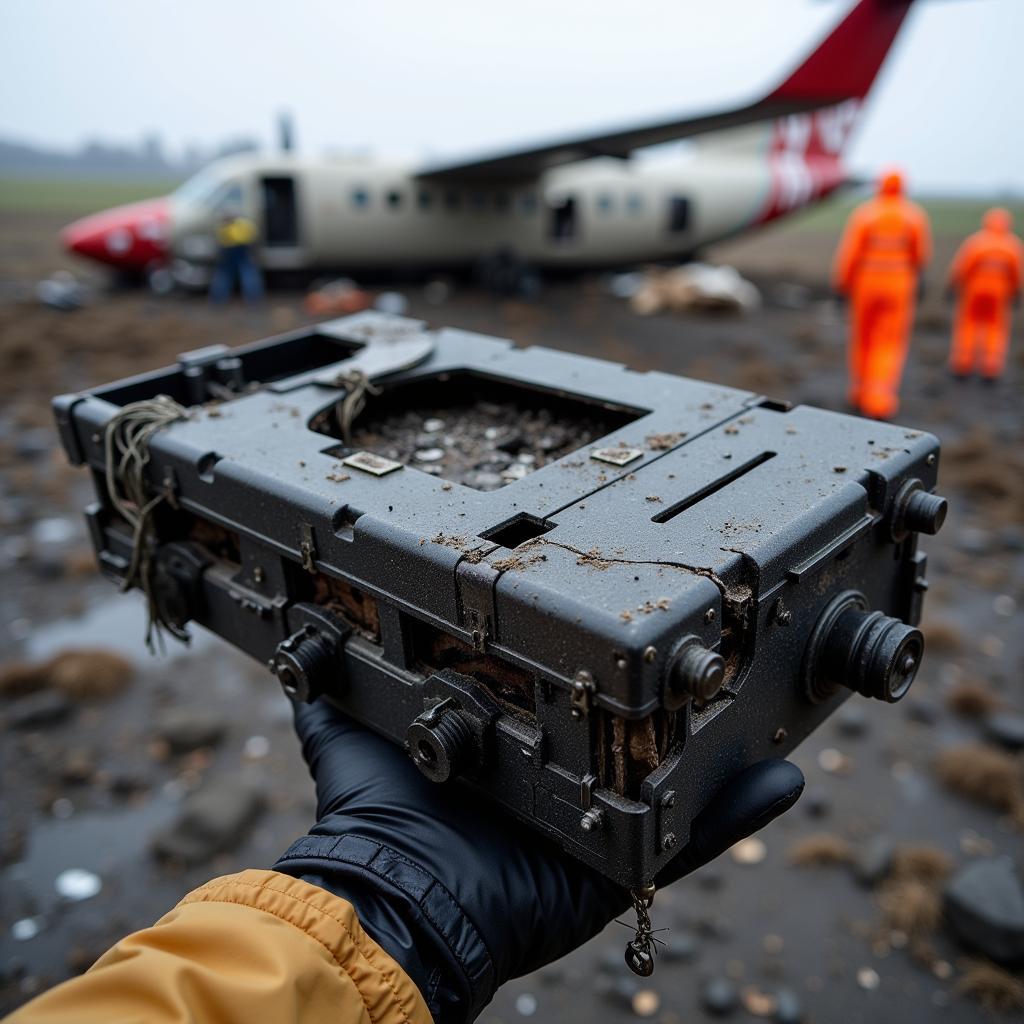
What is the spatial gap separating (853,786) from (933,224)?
25907 millimetres

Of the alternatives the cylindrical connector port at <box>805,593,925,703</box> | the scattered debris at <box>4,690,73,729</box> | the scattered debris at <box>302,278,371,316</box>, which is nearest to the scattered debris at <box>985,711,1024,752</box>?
the cylindrical connector port at <box>805,593,925,703</box>

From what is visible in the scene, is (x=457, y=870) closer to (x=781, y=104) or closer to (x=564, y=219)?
(x=781, y=104)

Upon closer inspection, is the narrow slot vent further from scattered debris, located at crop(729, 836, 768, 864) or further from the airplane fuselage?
the airplane fuselage

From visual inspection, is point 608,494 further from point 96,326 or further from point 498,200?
point 498,200

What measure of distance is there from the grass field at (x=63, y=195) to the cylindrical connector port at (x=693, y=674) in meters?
27.4

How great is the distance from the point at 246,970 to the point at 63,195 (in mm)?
35873

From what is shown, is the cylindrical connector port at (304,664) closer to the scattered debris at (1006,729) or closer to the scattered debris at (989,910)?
the scattered debris at (989,910)

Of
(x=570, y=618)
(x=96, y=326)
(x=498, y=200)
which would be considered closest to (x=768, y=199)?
(x=498, y=200)

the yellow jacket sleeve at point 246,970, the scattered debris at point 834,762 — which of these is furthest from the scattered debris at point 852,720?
the yellow jacket sleeve at point 246,970

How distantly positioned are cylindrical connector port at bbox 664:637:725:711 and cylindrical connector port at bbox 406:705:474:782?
1.26ft

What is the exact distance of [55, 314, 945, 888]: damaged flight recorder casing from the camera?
1315 mm

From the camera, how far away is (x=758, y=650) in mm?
1497

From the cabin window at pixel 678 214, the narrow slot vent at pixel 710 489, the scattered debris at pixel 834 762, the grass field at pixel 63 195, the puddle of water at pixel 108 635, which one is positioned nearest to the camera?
the narrow slot vent at pixel 710 489

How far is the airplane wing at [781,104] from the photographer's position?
851 centimetres
